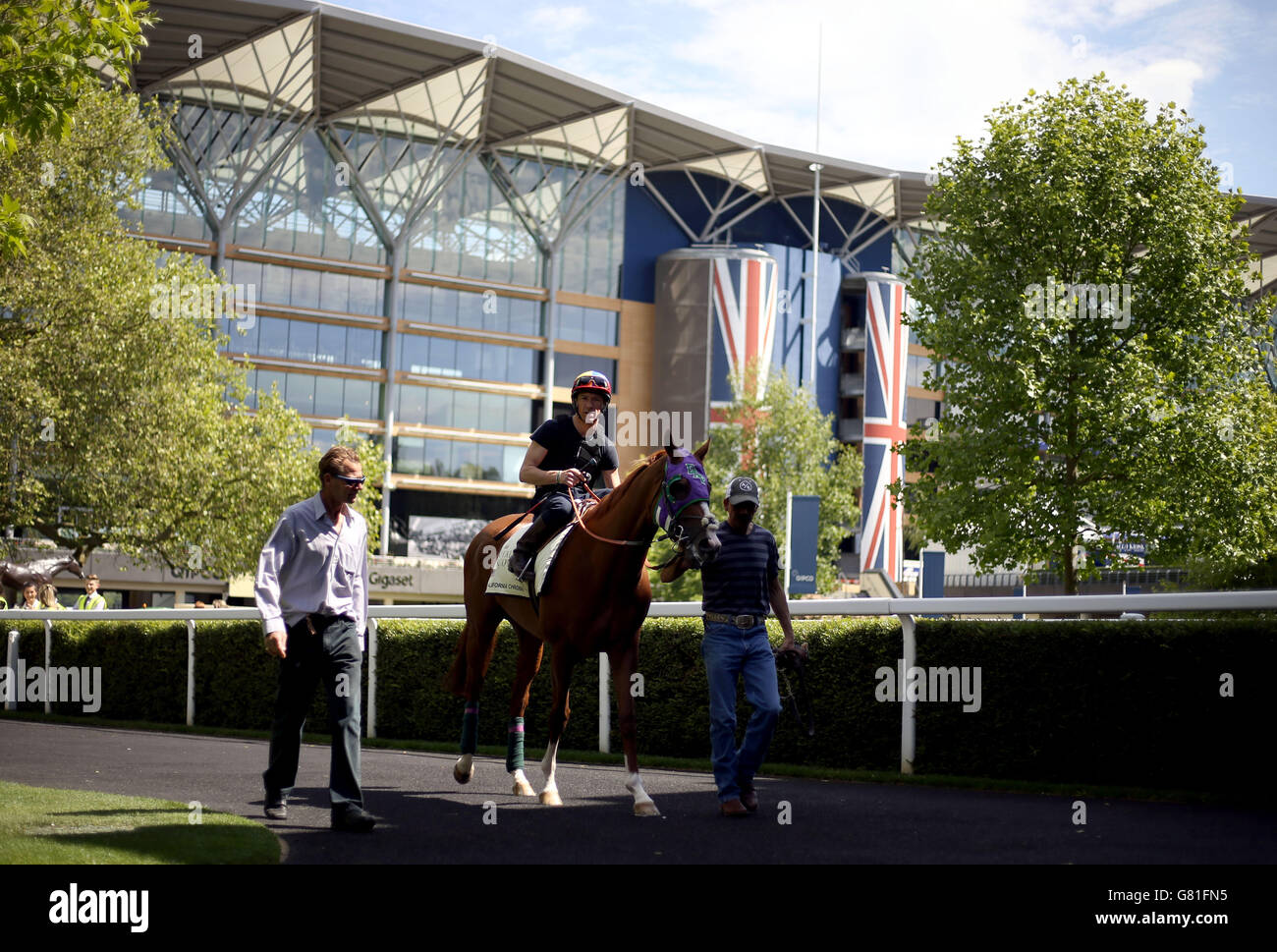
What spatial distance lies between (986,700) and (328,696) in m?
5.24

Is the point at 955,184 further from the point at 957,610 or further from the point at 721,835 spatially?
the point at 721,835

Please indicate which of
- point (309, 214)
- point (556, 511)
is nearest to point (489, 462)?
point (309, 214)

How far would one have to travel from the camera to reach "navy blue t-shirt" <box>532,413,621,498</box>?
31.9ft

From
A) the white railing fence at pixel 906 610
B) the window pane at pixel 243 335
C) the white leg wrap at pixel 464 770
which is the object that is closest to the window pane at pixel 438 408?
the window pane at pixel 243 335

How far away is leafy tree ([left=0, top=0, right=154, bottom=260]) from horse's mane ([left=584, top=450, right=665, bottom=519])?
5.22 meters

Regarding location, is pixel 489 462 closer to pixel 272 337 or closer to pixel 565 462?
pixel 272 337

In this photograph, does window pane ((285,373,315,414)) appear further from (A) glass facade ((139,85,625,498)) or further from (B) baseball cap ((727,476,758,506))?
(B) baseball cap ((727,476,758,506))

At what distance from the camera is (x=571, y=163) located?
229ft

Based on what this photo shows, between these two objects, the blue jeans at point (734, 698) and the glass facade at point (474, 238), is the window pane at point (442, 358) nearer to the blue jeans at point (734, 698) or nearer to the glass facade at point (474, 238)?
the glass facade at point (474, 238)

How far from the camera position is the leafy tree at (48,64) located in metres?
10.7

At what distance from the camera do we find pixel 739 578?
345 inches

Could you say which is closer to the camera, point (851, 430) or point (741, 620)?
point (741, 620)

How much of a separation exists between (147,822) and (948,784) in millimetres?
5749
